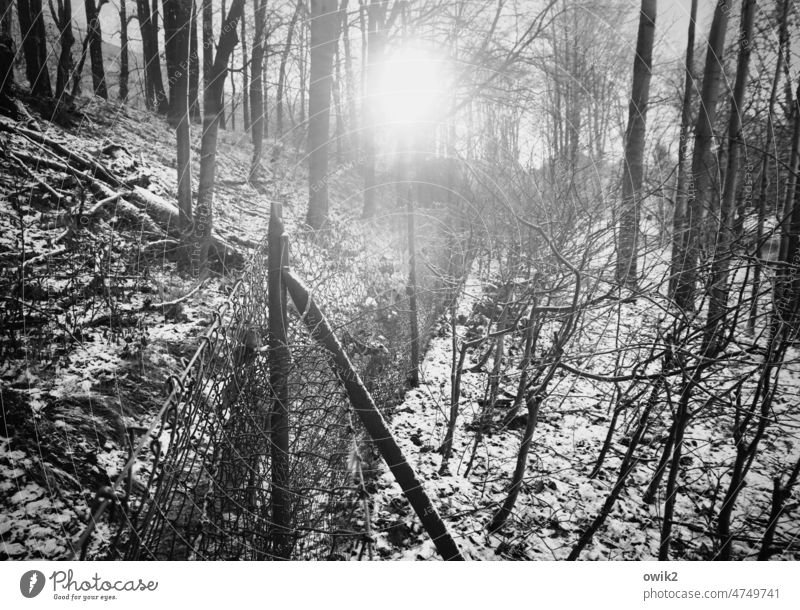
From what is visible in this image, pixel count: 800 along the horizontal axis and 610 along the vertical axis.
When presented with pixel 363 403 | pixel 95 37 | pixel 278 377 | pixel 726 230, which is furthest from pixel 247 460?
pixel 95 37

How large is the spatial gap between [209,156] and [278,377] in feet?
11.2

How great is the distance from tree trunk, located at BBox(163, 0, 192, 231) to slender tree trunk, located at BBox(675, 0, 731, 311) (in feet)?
13.9

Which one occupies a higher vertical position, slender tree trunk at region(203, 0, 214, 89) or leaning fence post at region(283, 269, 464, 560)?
slender tree trunk at region(203, 0, 214, 89)

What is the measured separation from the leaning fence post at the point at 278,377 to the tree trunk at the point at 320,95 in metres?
1.99

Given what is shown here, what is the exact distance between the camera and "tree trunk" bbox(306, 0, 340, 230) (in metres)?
3.35

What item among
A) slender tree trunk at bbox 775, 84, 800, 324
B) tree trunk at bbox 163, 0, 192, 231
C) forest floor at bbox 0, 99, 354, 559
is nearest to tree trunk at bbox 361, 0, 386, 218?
forest floor at bbox 0, 99, 354, 559

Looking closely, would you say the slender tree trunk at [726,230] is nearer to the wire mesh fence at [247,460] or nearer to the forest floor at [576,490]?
the forest floor at [576,490]

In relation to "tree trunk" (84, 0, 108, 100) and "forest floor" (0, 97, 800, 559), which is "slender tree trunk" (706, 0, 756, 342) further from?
"tree trunk" (84, 0, 108, 100)

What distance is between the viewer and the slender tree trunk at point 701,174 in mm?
1996

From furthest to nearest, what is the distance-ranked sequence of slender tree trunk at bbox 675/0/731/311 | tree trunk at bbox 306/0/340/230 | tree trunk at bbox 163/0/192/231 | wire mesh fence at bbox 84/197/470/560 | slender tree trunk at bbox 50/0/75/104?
tree trunk at bbox 163/0/192/231
tree trunk at bbox 306/0/340/230
slender tree trunk at bbox 50/0/75/104
slender tree trunk at bbox 675/0/731/311
wire mesh fence at bbox 84/197/470/560

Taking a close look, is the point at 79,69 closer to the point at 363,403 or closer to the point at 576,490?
the point at 363,403
